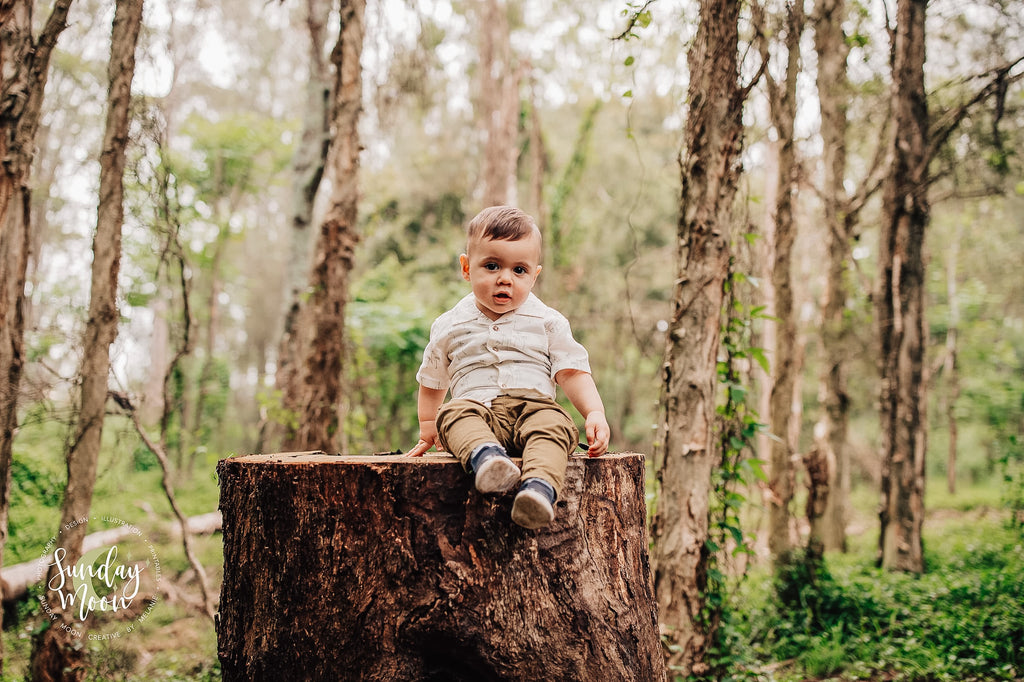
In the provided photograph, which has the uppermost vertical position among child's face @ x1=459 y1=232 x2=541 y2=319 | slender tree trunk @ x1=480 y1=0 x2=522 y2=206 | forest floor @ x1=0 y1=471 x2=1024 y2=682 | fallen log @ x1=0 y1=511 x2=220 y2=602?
slender tree trunk @ x1=480 y1=0 x2=522 y2=206

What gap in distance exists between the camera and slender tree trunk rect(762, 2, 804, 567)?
18.5 ft

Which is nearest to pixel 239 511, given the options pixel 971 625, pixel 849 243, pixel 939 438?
pixel 971 625

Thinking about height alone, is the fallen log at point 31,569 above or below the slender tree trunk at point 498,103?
below

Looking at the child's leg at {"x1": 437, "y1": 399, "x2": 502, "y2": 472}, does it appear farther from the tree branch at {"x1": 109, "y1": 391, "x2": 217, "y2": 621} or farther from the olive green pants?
the tree branch at {"x1": 109, "y1": 391, "x2": 217, "y2": 621}

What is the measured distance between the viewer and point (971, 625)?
4.56 meters

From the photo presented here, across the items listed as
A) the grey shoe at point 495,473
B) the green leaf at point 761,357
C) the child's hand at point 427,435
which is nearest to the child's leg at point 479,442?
the grey shoe at point 495,473

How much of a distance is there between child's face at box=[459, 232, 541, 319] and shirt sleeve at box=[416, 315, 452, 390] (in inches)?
9.1

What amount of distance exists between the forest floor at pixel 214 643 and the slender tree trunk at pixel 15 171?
129 centimetres

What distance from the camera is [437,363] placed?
265cm

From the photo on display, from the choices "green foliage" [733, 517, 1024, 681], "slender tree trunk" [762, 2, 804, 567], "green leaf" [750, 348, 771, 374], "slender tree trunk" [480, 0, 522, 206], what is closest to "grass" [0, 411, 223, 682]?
"green leaf" [750, 348, 771, 374]

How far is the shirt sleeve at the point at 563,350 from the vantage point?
2.53 metres

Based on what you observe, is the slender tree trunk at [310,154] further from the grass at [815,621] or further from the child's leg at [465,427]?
the child's leg at [465,427]

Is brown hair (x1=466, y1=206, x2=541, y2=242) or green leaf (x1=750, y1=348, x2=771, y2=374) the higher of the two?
brown hair (x1=466, y1=206, x2=541, y2=242)

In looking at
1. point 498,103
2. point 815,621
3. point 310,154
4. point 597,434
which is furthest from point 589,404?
point 498,103
